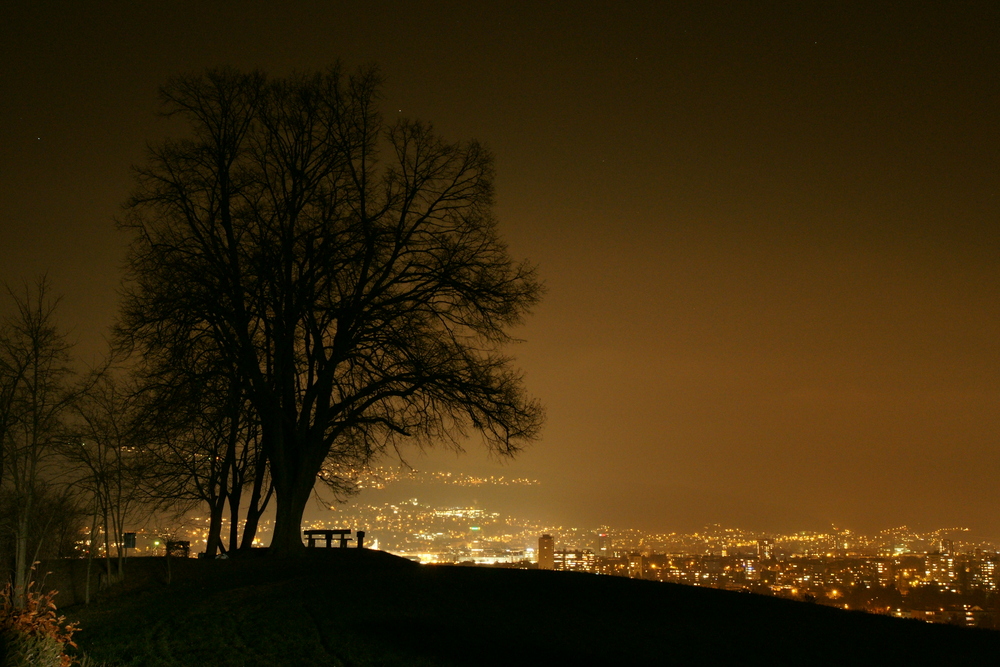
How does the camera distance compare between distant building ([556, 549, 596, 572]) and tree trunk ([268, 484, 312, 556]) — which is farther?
distant building ([556, 549, 596, 572])

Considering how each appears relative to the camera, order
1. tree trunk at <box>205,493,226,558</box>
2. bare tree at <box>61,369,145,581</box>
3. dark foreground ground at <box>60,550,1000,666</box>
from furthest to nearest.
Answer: tree trunk at <box>205,493,226,558</box>
bare tree at <box>61,369,145,581</box>
dark foreground ground at <box>60,550,1000,666</box>

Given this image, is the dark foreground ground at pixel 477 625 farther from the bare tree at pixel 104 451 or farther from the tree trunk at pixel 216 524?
the tree trunk at pixel 216 524

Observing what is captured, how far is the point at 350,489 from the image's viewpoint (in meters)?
24.9

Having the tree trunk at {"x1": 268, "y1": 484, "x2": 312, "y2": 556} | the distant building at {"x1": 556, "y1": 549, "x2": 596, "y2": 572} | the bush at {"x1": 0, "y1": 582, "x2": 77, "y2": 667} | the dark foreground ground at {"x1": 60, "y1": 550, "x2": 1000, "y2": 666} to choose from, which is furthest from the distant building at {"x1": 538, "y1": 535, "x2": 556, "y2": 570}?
the bush at {"x1": 0, "y1": 582, "x2": 77, "y2": 667}

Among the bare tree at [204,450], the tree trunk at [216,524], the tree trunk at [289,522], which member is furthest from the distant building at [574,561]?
the tree trunk at [216,524]

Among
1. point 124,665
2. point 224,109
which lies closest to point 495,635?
point 124,665

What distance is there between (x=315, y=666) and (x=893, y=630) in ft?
28.3

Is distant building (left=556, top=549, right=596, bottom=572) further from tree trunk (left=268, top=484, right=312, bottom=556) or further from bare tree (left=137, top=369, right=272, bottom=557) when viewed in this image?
bare tree (left=137, top=369, right=272, bottom=557)

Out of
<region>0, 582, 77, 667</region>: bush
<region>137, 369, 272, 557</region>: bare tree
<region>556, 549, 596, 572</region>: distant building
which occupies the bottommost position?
<region>556, 549, 596, 572</region>: distant building

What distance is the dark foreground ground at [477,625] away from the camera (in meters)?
9.68

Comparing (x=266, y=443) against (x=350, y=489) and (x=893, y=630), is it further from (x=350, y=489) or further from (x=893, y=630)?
(x=893, y=630)

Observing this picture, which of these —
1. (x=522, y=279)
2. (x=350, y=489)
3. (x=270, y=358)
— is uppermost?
(x=522, y=279)

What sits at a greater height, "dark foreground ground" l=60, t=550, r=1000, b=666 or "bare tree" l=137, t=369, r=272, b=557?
"bare tree" l=137, t=369, r=272, b=557

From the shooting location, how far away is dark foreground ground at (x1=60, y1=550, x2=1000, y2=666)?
968 centimetres
